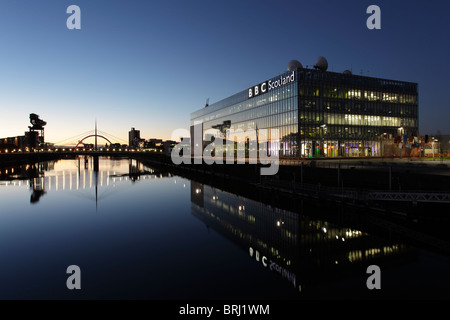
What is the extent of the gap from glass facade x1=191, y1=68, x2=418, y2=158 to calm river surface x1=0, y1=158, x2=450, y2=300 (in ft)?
187

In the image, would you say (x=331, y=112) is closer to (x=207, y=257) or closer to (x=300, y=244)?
(x=300, y=244)

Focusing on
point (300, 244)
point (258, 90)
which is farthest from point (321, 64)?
point (300, 244)

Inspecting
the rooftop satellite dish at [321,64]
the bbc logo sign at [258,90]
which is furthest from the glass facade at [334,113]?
the rooftop satellite dish at [321,64]

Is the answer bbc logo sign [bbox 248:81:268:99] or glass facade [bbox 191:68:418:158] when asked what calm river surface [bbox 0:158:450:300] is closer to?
glass facade [bbox 191:68:418:158]

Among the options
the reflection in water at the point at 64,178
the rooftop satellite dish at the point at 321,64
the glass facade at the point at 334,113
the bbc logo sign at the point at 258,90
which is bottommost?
the reflection in water at the point at 64,178

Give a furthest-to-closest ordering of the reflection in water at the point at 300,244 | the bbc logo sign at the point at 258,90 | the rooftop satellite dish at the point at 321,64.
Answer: the bbc logo sign at the point at 258,90, the rooftop satellite dish at the point at 321,64, the reflection in water at the point at 300,244

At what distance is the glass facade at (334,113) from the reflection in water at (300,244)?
2232 inches

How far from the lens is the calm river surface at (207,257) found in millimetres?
14930

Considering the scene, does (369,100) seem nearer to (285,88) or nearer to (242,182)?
(285,88)

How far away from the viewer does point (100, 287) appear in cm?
1539

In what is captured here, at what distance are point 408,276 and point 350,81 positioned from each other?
87481 mm

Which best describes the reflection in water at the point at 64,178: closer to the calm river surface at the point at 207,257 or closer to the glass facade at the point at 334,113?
the calm river surface at the point at 207,257

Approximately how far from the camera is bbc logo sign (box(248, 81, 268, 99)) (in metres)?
101

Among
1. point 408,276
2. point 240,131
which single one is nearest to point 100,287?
point 408,276
